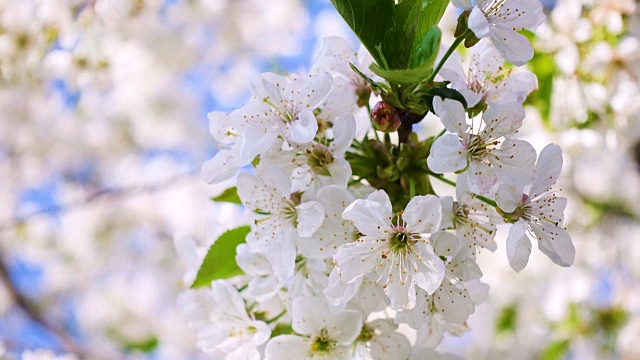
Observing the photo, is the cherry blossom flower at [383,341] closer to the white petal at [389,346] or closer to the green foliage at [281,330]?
the white petal at [389,346]

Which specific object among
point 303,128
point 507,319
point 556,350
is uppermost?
point 303,128

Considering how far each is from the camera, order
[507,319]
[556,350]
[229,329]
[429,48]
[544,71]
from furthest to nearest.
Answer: [507,319], [556,350], [544,71], [229,329], [429,48]

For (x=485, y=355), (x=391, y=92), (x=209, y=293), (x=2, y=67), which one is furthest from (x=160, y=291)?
(x=391, y=92)

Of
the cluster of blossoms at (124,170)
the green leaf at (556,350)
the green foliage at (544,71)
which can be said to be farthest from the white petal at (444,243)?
the cluster of blossoms at (124,170)

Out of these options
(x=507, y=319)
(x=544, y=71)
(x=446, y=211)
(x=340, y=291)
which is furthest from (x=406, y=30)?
(x=507, y=319)

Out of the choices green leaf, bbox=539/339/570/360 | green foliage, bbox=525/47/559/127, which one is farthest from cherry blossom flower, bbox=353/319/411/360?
green leaf, bbox=539/339/570/360

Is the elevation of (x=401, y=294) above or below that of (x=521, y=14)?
below

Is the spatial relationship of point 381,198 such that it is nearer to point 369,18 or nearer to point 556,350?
point 369,18
